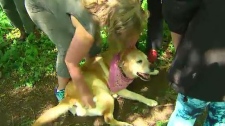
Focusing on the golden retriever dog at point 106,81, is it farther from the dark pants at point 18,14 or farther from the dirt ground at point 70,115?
the dark pants at point 18,14

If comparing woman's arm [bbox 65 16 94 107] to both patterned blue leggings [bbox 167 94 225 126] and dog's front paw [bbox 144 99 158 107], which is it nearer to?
patterned blue leggings [bbox 167 94 225 126]

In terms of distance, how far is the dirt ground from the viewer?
3020mm

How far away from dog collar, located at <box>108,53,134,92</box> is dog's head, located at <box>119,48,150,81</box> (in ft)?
0.11

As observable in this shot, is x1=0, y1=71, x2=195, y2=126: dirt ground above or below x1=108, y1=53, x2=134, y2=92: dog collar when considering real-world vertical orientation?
below

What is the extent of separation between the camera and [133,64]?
286 centimetres

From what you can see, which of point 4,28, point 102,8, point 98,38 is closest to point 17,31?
point 4,28

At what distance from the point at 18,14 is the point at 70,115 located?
4.02ft

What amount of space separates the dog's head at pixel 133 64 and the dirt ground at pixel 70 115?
0.29 metres

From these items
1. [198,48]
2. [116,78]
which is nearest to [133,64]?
[116,78]

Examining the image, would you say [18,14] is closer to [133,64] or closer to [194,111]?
[133,64]

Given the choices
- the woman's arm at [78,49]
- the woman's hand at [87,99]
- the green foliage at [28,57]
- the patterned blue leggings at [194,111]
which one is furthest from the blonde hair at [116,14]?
the green foliage at [28,57]

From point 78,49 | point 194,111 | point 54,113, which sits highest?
point 78,49

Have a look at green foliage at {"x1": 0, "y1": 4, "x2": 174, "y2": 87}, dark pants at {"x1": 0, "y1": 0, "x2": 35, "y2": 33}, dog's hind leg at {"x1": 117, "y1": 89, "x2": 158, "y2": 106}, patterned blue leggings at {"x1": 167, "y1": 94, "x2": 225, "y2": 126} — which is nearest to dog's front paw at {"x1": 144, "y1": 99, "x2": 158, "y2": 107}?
dog's hind leg at {"x1": 117, "y1": 89, "x2": 158, "y2": 106}

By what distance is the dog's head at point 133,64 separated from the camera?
282 cm
